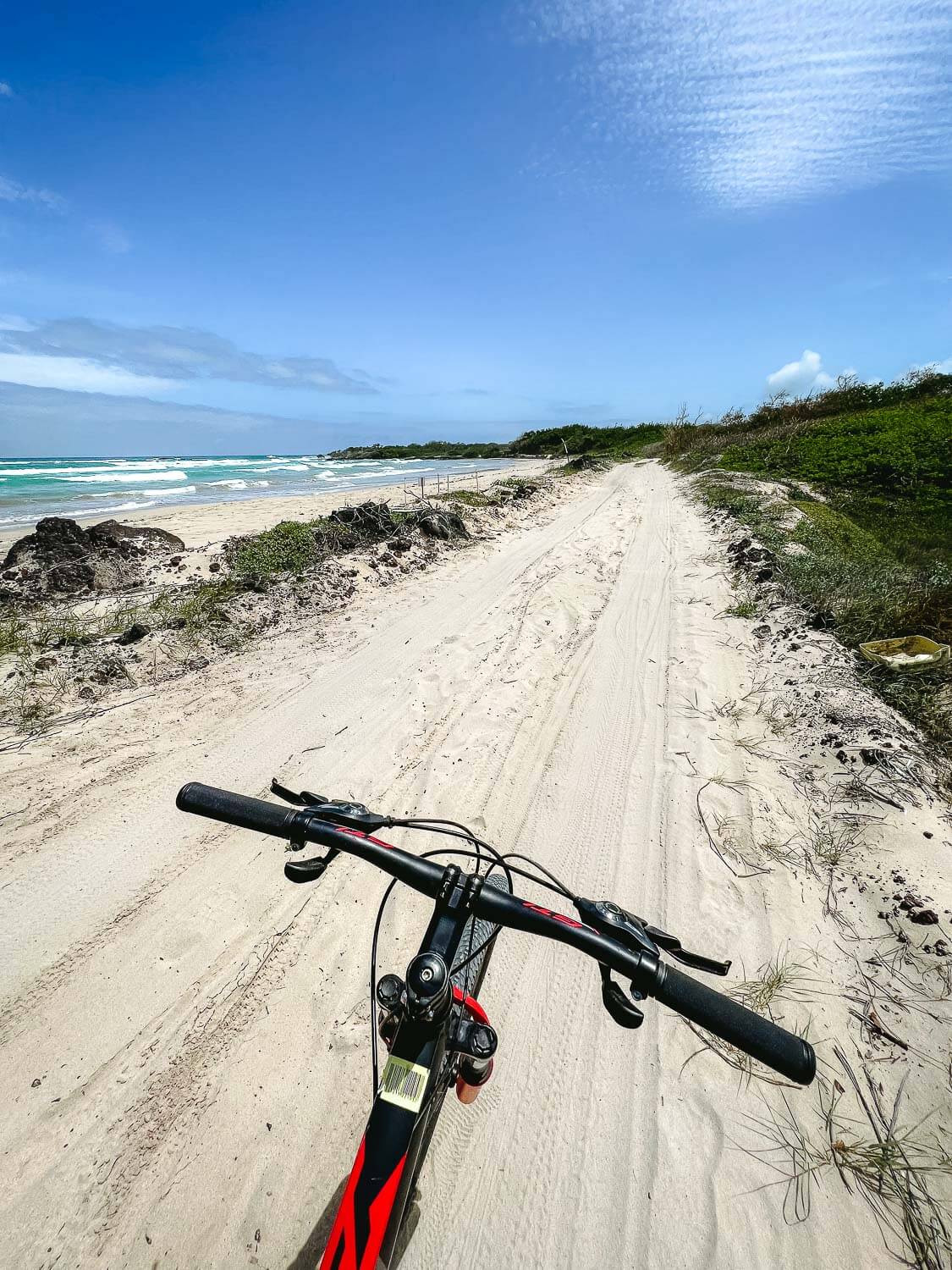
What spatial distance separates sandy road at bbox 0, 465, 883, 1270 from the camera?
1707 mm

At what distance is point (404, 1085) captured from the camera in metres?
1.11

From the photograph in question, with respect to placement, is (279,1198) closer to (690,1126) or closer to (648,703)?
(690,1126)

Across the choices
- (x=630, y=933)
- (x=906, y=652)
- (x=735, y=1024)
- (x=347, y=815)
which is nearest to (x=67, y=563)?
(x=347, y=815)

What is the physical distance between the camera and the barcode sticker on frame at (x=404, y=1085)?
3.59 feet

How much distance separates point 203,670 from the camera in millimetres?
4852

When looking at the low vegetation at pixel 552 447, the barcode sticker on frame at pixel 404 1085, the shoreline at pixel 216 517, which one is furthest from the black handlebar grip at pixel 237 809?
the low vegetation at pixel 552 447

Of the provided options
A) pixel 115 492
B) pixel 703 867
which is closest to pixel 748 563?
pixel 703 867

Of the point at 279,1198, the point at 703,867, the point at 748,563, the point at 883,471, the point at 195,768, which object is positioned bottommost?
the point at 279,1198

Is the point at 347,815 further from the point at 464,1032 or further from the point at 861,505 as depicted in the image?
the point at 861,505

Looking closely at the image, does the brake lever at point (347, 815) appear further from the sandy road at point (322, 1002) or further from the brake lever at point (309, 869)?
the sandy road at point (322, 1002)

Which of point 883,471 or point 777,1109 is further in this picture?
point 883,471

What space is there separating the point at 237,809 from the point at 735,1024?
4.94ft

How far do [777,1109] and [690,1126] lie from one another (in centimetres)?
37

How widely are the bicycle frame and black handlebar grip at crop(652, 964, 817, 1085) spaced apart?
546 mm
